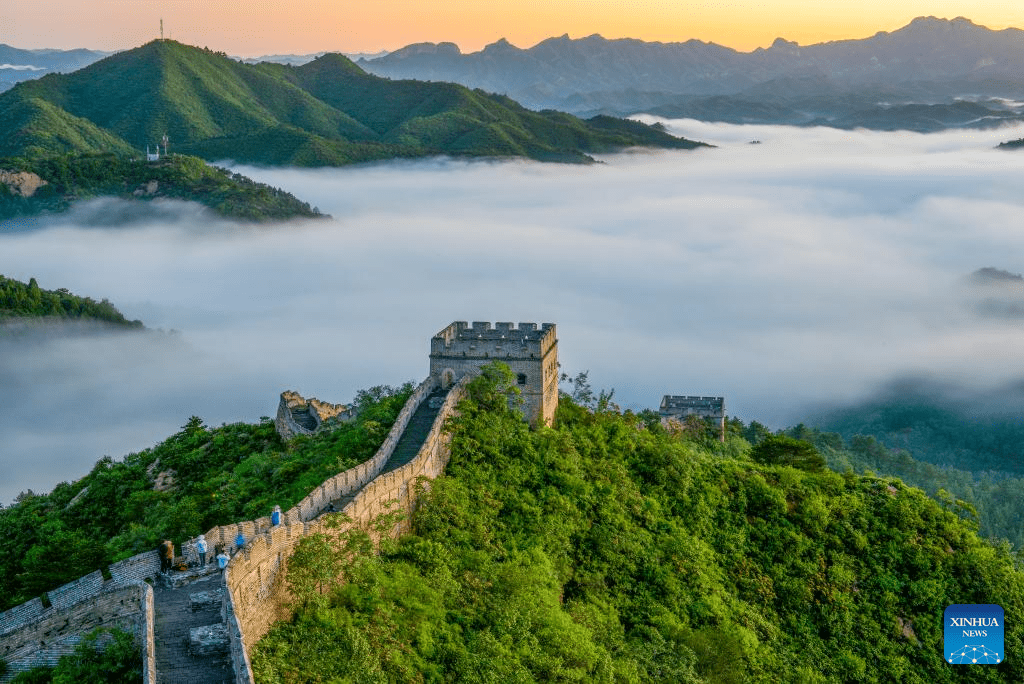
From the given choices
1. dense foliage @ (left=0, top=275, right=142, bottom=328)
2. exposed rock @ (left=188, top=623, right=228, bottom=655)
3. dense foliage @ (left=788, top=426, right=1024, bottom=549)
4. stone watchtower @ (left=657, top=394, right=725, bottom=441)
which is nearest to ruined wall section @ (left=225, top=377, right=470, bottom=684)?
exposed rock @ (left=188, top=623, right=228, bottom=655)

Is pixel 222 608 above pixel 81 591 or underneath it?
above

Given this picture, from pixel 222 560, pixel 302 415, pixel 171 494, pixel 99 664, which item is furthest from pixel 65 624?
pixel 302 415

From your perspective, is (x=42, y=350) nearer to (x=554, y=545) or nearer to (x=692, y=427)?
(x=692, y=427)

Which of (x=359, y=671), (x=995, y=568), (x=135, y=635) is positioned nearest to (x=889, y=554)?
(x=995, y=568)

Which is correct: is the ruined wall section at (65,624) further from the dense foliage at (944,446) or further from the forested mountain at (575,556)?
the dense foliage at (944,446)

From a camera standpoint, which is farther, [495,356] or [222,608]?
[495,356]

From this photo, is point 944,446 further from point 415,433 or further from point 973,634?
point 415,433
